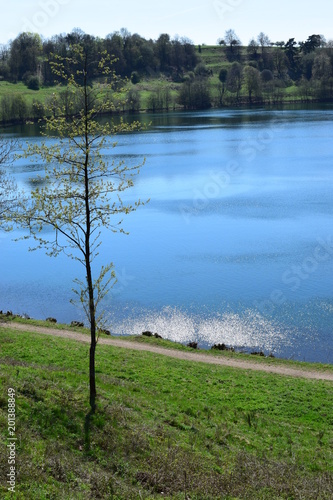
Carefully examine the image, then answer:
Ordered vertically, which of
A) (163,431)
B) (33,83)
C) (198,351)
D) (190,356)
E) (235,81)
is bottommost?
(163,431)

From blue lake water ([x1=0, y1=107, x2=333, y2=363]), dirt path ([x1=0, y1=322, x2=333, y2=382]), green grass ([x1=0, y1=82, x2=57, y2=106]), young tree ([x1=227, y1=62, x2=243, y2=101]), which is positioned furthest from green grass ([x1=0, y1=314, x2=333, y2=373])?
young tree ([x1=227, y1=62, x2=243, y2=101])

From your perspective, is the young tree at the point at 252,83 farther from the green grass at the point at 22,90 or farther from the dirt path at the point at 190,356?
the dirt path at the point at 190,356

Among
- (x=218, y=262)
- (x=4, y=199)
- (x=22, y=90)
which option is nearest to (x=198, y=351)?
(x=218, y=262)

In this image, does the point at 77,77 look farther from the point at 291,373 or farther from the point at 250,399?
the point at 291,373

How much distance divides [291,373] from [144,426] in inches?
387

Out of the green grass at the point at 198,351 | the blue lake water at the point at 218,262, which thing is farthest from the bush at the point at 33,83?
the green grass at the point at 198,351

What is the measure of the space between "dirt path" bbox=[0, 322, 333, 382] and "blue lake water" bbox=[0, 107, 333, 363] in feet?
4.98

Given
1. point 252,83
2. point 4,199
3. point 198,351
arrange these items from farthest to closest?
1. point 252,83
2. point 4,199
3. point 198,351

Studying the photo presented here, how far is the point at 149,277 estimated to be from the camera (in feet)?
121

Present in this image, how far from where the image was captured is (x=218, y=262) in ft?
128

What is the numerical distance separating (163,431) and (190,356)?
9958mm

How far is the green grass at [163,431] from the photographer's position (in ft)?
37.1

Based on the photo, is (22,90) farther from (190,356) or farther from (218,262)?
(190,356)

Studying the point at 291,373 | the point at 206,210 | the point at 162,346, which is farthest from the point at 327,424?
the point at 206,210
